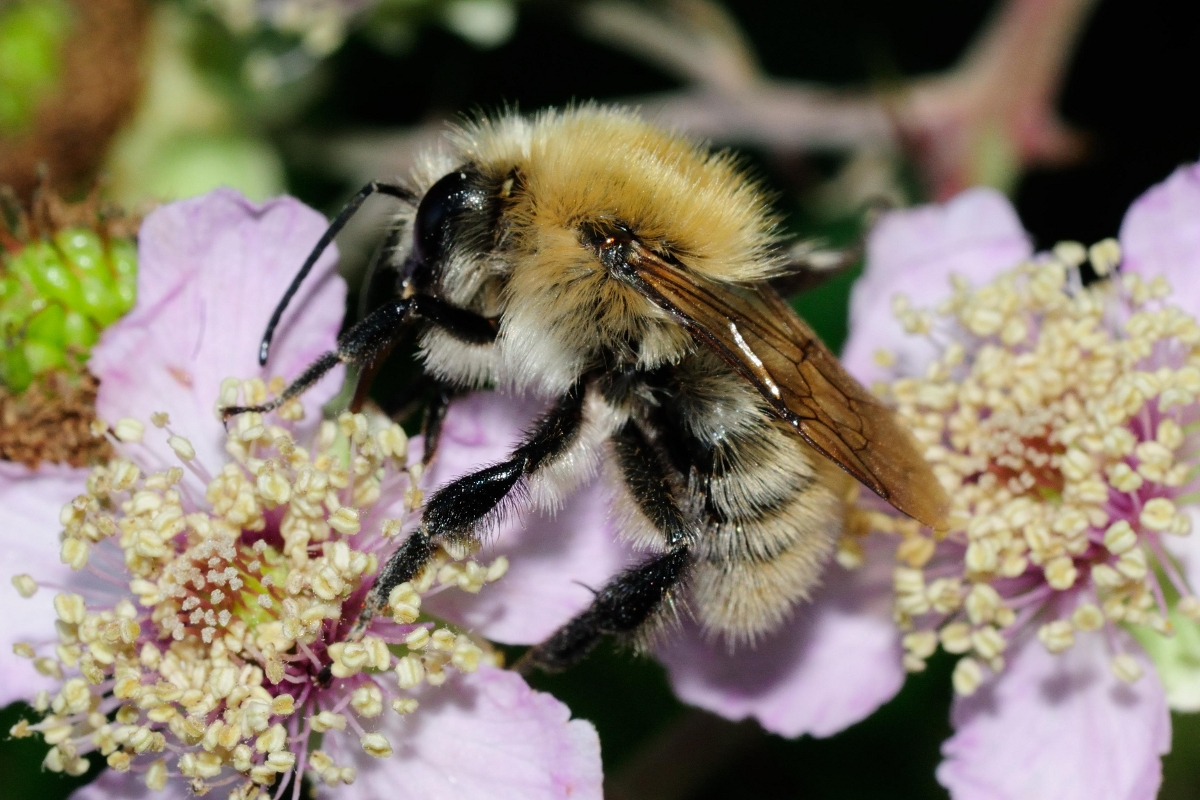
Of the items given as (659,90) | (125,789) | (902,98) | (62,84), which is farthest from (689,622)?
(62,84)

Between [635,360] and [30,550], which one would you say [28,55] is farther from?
[635,360]

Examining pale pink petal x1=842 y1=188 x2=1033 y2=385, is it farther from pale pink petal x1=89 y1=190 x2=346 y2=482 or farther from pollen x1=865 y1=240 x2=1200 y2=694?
pale pink petal x1=89 y1=190 x2=346 y2=482

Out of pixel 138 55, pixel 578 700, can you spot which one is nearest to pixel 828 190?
pixel 578 700


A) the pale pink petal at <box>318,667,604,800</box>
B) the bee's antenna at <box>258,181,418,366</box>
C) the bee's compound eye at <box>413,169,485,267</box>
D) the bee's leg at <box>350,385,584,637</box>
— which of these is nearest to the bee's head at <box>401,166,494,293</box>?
the bee's compound eye at <box>413,169,485,267</box>

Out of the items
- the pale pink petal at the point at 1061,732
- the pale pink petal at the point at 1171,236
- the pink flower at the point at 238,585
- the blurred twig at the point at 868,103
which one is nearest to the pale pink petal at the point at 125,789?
the pink flower at the point at 238,585

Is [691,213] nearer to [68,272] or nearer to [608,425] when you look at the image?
[608,425]
